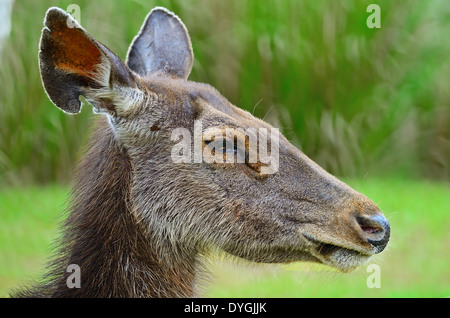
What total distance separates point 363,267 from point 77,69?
2979mm

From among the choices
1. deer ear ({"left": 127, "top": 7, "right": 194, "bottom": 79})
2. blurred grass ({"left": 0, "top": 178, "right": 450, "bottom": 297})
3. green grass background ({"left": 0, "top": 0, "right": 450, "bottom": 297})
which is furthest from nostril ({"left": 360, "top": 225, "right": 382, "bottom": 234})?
green grass background ({"left": 0, "top": 0, "right": 450, "bottom": 297})

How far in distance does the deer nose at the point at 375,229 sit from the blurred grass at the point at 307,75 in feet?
20.8

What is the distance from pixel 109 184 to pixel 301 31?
24.2ft

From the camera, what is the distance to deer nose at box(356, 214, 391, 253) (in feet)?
11.0

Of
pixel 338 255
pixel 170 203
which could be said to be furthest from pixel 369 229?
pixel 170 203

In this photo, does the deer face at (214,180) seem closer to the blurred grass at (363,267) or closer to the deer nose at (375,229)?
the deer nose at (375,229)

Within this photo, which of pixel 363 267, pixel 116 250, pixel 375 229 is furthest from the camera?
pixel 363 267

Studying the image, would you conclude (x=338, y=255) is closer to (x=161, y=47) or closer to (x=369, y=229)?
(x=369, y=229)

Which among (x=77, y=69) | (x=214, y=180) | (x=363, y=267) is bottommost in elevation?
(x=363, y=267)

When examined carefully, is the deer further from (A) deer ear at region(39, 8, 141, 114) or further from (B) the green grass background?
(B) the green grass background

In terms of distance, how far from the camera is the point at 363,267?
523 centimetres

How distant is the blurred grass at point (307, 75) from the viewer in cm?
974

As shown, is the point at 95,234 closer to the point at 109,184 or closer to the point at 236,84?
the point at 109,184

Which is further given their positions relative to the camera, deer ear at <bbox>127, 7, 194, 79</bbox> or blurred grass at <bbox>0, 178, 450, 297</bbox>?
blurred grass at <bbox>0, 178, 450, 297</bbox>
